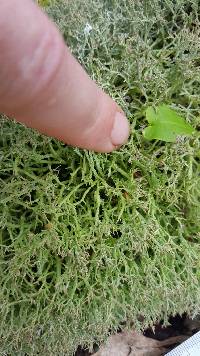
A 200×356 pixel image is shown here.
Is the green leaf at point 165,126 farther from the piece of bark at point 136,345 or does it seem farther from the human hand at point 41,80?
the piece of bark at point 136,345

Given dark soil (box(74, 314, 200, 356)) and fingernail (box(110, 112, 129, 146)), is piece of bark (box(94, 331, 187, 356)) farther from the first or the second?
fingernail (box(110, 112, 129, 146))

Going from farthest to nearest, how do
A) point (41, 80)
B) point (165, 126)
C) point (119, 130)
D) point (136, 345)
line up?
point (136, 345) → point (165, 126) → point (119, 130) → point (41, 80)

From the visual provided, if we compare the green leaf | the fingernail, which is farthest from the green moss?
the fingernail

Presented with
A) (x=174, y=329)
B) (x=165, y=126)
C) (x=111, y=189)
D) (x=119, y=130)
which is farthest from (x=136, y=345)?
(x=119, y=130)

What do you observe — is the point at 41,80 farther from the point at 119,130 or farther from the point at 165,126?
the point at 165,126

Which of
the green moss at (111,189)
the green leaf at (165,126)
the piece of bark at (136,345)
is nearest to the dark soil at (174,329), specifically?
the piece of bark at (136,345)

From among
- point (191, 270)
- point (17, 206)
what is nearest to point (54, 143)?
point (17, 206)

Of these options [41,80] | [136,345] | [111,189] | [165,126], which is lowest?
[136,345]

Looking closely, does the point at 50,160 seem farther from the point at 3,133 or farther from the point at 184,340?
the point at 184,340
